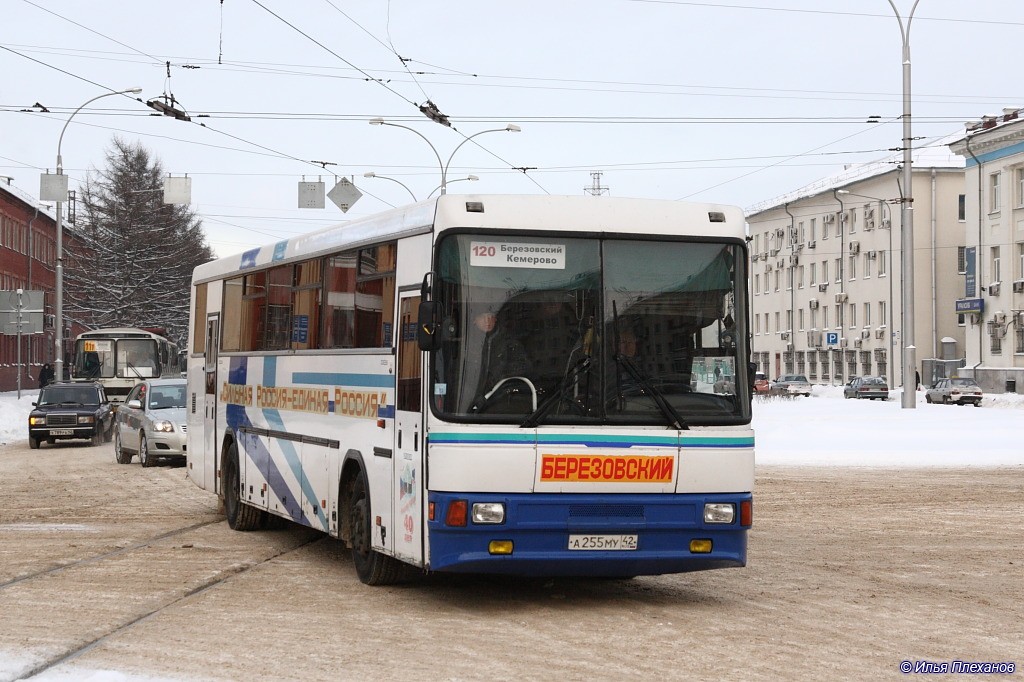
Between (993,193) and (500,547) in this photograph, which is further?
(993,193)

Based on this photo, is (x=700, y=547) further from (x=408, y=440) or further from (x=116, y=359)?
(x=116, y=359)

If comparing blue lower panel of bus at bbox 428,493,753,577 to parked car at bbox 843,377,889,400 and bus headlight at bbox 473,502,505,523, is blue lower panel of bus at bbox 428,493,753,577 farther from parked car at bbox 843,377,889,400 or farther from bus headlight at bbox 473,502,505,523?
parked car at bbox 843,377,889,400

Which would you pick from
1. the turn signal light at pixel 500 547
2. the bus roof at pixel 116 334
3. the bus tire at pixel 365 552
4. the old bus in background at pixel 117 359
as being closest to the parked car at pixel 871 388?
the old bus in background at pixel 117 359

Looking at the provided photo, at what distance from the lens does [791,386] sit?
288 ft

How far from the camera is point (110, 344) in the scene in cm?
5141

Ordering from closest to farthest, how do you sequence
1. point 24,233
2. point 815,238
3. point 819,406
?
1. point 819,406
2. point 24,233
3. point 815,238

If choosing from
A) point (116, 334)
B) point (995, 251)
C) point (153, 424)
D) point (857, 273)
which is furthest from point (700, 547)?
point (857, 273)

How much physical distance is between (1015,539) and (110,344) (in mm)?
40357

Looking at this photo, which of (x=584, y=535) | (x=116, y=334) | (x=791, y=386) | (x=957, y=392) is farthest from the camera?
(x=791, y=386)

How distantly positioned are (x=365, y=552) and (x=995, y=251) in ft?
213

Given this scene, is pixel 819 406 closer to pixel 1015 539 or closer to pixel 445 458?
pixel 1015 539

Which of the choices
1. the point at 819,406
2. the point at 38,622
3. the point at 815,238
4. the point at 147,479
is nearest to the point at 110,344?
the point at 819,406

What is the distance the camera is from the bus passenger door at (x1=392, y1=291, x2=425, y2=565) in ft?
34.2

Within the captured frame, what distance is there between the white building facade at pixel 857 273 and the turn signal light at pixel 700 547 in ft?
206
